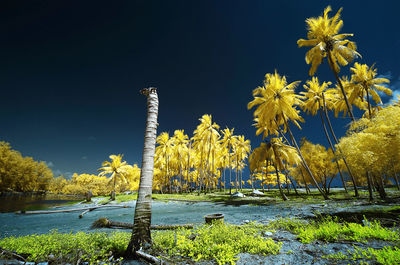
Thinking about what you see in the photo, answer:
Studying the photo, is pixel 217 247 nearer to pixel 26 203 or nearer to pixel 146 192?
pixel 146 192

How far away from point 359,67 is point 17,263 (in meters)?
29.1

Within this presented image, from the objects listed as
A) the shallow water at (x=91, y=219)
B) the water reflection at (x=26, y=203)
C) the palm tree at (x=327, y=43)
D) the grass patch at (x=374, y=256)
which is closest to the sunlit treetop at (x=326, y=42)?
the palm tree at (x=327, y=43)

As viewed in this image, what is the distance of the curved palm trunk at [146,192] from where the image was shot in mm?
4348

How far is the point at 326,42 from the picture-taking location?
15977 millimetres

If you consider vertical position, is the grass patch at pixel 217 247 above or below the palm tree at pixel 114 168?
below

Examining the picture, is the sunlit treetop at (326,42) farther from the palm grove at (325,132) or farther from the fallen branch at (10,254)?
the fallen branch at (10,254)

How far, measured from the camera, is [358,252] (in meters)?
3.71

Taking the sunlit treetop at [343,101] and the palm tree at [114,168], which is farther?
the palm tree at [114,168]

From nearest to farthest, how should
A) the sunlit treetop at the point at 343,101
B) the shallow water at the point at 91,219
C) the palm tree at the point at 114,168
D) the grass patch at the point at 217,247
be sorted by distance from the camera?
the grass patch at the point at 217,247
the shallow water at the point at 91,219
the sunlit treetop at the point at 343,101
the palm tree at the point at 114,168

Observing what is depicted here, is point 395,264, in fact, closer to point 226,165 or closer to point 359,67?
point 359,67

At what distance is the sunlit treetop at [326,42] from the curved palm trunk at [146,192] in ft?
58.0

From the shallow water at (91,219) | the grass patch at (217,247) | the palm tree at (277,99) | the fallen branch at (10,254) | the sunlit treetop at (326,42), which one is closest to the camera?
the fallen branch at (10,254)

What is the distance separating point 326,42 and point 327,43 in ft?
0.45

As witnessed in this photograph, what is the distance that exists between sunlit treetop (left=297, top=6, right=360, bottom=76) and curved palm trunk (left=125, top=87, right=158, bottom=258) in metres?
17.7
